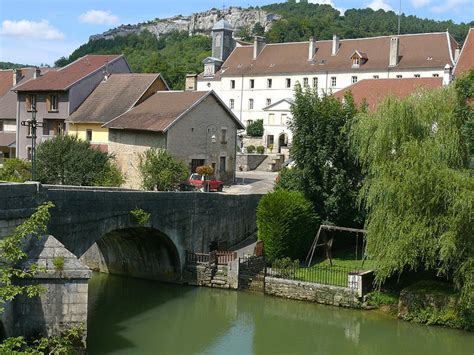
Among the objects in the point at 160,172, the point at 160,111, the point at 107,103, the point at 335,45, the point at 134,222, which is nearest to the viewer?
the point at 134,222

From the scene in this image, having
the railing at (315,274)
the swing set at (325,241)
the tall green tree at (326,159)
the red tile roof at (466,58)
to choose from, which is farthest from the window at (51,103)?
the red tile roof at (466,58)

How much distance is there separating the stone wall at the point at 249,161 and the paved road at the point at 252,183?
1445 mm

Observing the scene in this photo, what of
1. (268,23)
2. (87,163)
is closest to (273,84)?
(87,163)

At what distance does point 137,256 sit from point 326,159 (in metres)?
9.12

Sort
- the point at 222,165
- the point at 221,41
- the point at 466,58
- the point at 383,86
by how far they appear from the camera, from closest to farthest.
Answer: the point at 222,165
the point at 466,58
the point at 383,86
the point at 221,41

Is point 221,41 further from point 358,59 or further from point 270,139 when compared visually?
point 270,139

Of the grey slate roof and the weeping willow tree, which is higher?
the grey slate roof

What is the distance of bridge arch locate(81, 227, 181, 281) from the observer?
83.8 feet

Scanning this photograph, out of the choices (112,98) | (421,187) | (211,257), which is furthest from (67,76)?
(421,187)

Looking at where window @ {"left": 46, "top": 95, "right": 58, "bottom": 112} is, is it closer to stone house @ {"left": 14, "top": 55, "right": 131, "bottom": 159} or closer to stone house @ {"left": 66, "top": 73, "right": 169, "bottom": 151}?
stone house @ {"left": 14, "top": 55, "right": 131, "bottom": 159}

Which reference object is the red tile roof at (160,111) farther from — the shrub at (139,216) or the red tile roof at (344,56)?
the red tile roof at (344,56)

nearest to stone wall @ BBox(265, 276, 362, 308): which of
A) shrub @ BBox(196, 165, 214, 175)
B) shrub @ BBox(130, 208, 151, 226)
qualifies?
shrub @ BBox(130, 208, 151, 226)

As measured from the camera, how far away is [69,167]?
31.4 metres

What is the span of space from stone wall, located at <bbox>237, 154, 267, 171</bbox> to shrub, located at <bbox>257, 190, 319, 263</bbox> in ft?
79.3
